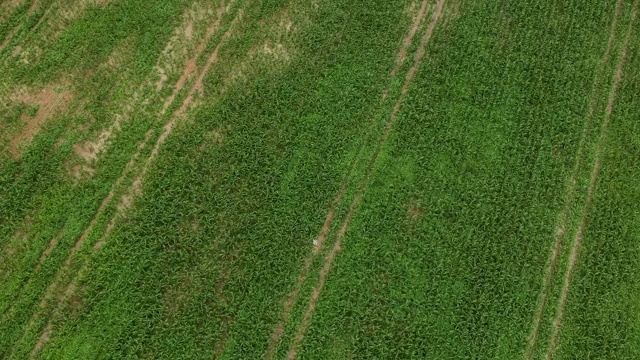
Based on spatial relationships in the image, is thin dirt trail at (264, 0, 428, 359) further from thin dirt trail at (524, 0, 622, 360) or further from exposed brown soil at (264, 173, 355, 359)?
thin dirt trail at (524, 0, 622, 360)

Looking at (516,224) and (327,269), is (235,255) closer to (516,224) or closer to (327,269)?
(327,269)

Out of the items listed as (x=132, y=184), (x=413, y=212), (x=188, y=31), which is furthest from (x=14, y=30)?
(x=413, y=212)

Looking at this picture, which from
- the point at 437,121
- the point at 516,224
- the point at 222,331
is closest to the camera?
the point at 222,331

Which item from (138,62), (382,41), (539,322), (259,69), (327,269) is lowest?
(539,322)

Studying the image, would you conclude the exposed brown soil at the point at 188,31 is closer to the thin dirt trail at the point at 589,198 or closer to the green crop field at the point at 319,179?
the green crop field at the point at 319,179

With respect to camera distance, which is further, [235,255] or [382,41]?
[382,41]

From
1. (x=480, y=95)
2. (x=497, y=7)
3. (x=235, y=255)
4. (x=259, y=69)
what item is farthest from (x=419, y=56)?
(x=235, y=255)

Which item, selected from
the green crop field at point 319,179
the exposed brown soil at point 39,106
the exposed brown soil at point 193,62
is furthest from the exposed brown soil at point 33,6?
the exposed brown soil at point 193,62
